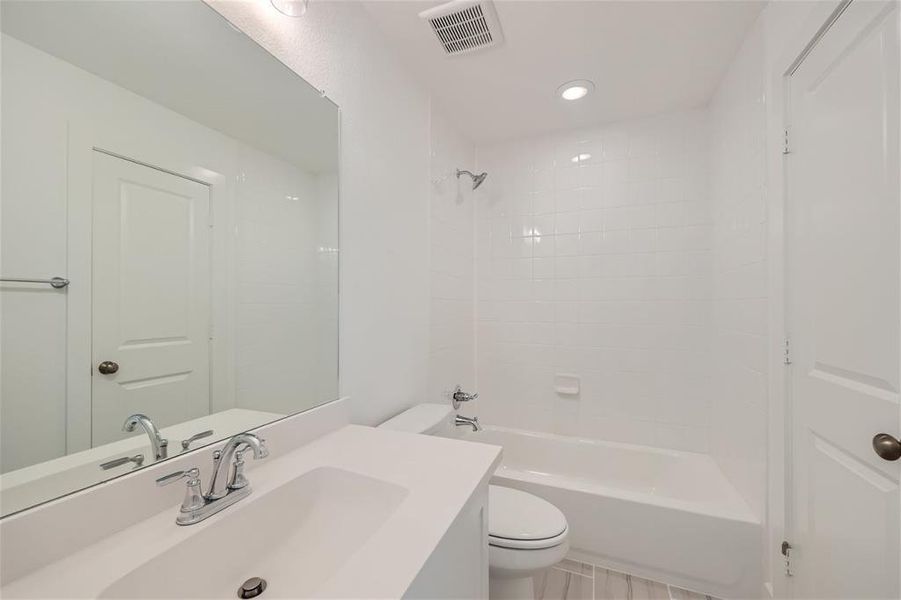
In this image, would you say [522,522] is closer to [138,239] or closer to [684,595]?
[684,595]

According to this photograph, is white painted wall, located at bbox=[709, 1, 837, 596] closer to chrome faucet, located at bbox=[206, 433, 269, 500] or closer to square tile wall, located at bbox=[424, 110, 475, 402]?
square tile wall, located at bbox=[424, 110, 475, 402]

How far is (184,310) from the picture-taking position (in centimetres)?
82

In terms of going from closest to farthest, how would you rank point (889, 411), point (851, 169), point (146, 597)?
point (146, 597)
point (889, 411)
point (851, 169)

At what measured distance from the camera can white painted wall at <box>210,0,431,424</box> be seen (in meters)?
1.19

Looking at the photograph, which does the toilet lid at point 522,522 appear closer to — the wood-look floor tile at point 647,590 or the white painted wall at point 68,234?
the wood-look floor tile at point 647,590

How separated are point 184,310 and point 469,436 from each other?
6.15 feet

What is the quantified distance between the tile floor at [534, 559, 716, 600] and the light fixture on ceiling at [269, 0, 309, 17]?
2266mm

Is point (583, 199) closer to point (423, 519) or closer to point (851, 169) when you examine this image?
point (851, 169)

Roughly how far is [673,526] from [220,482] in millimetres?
1715

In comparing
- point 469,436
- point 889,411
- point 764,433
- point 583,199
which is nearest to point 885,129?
point 889,411

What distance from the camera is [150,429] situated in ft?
2.36

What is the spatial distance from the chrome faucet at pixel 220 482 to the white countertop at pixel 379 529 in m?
0.02

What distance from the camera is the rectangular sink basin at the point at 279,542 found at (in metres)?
0.60

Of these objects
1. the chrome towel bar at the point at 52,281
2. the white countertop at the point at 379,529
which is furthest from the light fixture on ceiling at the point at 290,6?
the white countertop at the point at 379,529
